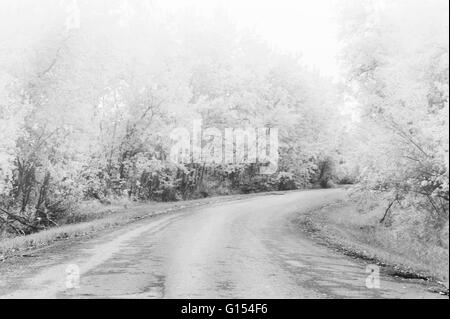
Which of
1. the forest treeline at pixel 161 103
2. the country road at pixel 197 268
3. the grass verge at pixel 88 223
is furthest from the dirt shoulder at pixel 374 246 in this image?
the grass verge at pixel 88 223

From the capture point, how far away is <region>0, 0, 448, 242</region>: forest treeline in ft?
46.9

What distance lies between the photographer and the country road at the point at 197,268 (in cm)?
968

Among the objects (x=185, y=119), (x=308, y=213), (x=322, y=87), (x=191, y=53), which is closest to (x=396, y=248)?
(x=308, y=213)

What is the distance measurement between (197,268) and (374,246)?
10.1 m

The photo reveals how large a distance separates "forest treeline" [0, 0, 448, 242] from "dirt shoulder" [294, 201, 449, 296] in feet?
4.02

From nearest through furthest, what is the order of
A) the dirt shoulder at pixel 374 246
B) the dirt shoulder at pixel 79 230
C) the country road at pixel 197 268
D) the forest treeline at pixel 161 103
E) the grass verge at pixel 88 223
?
the country road at pixel 197 268 < the dirt shoulder at pixel 374 246 < the forest treeline at pixel 161 103 < the dirt shoulder at pixel 79 230 < the grass verge at pixel 88 223

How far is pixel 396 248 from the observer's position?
1930 centimetres

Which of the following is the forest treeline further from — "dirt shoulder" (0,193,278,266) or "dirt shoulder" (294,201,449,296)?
"dirt shoulder" (0,193,278,266)

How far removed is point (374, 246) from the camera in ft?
64.7

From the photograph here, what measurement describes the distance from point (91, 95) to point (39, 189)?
523 cm

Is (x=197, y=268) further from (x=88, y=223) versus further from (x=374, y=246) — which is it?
(x=88, y=223)

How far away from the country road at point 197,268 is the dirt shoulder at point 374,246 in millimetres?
667

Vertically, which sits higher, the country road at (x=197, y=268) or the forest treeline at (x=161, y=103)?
the forest treeline at (x=161, y=103)

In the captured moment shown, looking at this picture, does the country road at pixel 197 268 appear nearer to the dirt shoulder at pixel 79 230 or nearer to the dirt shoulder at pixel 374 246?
the dirt shoulder at pixel 374 246
